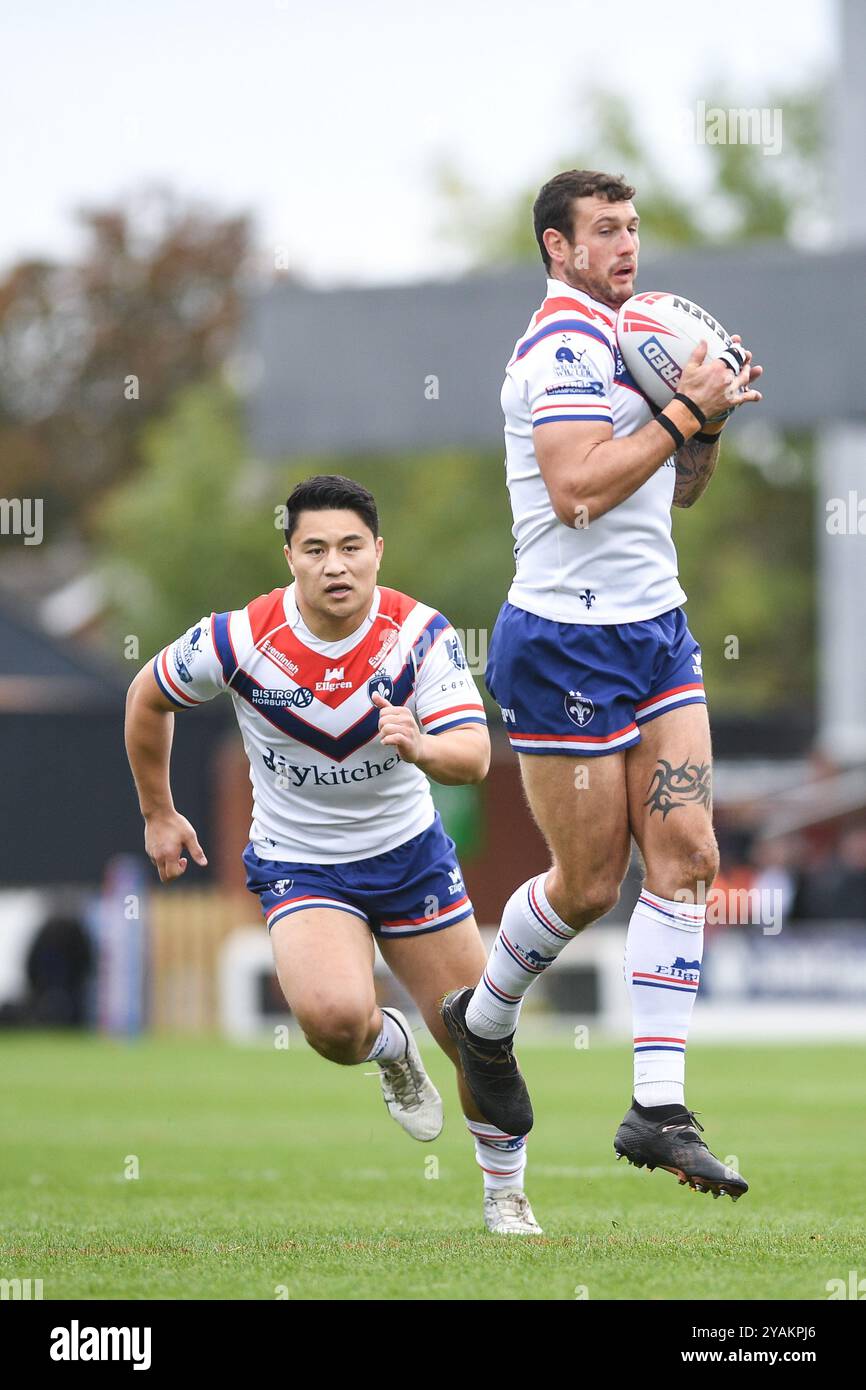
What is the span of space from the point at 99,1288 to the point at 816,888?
17262mm

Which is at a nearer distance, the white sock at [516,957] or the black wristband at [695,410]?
the black wristband at [695,410]

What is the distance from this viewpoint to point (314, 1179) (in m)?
9.77

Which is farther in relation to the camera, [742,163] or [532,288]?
[742,163]

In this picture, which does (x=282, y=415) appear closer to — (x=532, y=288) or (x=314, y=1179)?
(x=532, y=288)

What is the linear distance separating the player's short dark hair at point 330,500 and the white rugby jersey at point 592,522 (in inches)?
24.2

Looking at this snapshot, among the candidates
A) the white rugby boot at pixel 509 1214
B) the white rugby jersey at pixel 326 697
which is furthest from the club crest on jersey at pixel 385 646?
the white rugby boot at pixel 509 1214

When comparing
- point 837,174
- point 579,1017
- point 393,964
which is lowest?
point 579,1017

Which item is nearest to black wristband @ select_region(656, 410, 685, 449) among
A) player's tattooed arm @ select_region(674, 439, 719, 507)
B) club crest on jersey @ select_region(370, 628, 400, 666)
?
player's tattooed arm @ select_region(674, 439, 719, 507)

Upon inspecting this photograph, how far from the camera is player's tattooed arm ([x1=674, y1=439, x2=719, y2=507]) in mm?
7102

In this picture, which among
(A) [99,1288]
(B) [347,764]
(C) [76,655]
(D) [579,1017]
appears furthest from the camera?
(C) [76,655]

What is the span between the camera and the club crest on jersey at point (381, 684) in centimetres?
736

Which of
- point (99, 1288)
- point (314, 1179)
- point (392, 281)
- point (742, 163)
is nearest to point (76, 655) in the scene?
point (392, 281)

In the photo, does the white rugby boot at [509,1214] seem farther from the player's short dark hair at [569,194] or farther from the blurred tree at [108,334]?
the blurred tree at [108,334]
